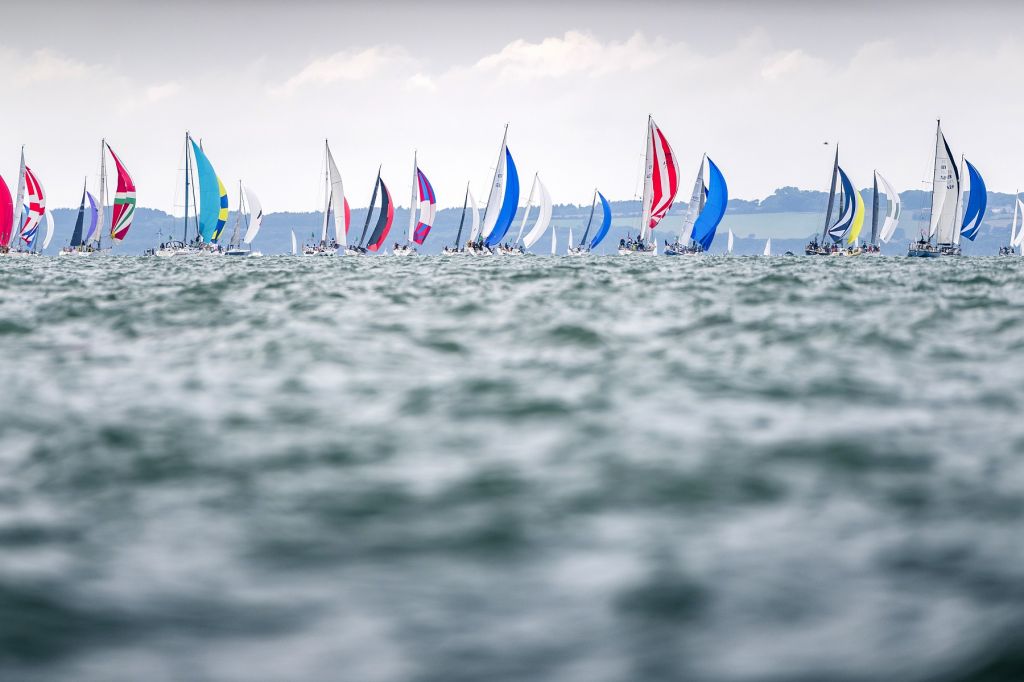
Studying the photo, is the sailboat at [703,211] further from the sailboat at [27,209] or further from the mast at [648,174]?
the sailboat at [27,209]

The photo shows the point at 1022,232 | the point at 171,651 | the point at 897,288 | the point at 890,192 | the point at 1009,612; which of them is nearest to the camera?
the point at 171,651

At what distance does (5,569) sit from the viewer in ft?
13.8

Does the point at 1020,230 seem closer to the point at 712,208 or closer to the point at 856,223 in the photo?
the point at 856,223

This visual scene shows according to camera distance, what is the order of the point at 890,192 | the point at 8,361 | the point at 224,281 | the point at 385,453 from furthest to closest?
1. the point at 890,192
2. the point at 224,281
3. the point at 8,361
4. the point at 385,453

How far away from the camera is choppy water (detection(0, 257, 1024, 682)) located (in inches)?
136

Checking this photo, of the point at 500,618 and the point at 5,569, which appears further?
the point at 5,569

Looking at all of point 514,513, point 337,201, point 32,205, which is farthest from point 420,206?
point 514,513

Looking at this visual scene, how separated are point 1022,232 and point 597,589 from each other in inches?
4588

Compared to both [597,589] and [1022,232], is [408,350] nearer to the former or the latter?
[597,589]

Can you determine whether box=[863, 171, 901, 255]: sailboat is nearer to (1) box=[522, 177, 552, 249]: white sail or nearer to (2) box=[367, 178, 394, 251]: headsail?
(1) box=[522, 177, 552, 249]: white sail

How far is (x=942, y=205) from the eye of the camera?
228 feet

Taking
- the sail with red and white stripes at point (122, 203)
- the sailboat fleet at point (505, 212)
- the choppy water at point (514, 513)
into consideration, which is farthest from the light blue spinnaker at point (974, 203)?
the choppy water at point (514, 513)

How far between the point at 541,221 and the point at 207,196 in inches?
1138

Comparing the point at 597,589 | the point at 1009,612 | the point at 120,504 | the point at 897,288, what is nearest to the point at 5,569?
the point at 120,504
